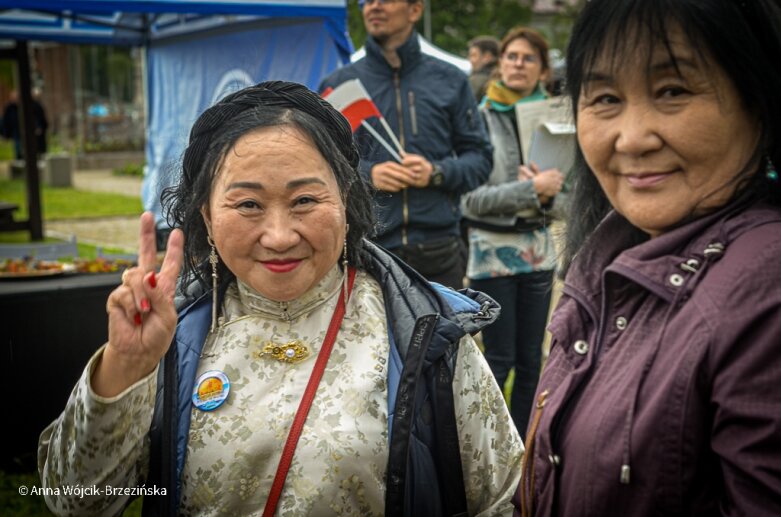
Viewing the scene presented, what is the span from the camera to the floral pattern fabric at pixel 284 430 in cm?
173

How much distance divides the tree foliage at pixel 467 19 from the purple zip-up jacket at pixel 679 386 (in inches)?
705

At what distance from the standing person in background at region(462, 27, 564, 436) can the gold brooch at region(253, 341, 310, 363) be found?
2318 millimetres

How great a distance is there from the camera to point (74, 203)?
644 inches

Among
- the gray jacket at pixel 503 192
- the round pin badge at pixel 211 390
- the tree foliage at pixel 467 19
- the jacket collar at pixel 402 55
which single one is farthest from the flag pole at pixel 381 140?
the tree foliage at pixel 467 19

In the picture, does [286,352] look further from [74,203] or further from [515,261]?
[74,203]

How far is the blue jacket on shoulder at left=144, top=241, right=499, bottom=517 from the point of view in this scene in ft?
5.97

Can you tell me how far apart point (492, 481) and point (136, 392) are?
85 centimetres

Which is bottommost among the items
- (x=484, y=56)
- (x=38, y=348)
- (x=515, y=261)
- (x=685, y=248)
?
(x=38, y=348)

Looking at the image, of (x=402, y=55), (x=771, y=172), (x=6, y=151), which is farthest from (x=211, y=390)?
(x=6, y=151)

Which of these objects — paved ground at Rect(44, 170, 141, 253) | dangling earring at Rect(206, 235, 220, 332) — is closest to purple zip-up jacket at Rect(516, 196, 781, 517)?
dangling earring at Rect(206, 235, 220, 332)

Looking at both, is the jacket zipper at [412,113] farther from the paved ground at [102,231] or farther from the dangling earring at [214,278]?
the paved ground at [102,231]

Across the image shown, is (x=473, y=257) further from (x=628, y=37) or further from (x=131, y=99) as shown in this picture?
(x=131, y=99)

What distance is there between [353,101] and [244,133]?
190 centimetres

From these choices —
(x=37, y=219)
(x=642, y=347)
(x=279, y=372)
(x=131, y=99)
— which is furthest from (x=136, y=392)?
(x=131, y=99)
